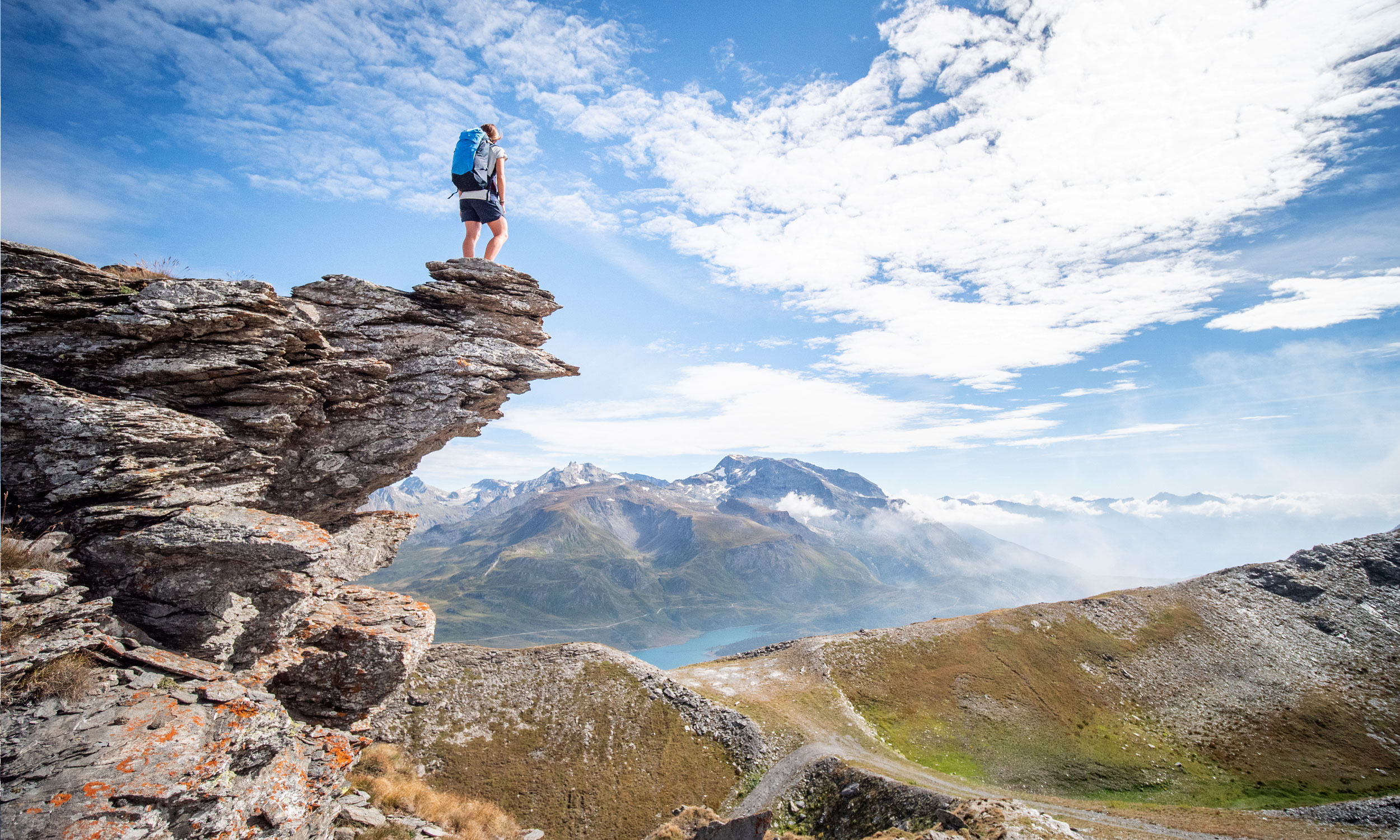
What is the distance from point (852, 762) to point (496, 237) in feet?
149

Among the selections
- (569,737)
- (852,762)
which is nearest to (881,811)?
(852,762)

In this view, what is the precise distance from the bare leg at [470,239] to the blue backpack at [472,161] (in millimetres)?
2031

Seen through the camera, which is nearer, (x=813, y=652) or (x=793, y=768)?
(x=793, y=768)

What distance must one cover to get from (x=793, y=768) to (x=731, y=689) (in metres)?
16.3

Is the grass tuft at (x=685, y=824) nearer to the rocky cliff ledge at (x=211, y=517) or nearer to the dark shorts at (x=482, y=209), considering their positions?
the rocky cliff ledge at (x=211, y=517)

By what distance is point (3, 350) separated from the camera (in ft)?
51.7

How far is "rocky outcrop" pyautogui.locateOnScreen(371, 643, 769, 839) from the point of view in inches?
1427

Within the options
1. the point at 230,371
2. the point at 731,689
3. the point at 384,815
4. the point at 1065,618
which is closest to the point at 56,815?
the point at 230,371

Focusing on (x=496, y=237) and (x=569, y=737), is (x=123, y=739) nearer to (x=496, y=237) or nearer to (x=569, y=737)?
(x=496, y=237)

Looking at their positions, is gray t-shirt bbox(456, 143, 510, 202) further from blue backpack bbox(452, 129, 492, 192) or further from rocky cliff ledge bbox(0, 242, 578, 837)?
rocky cliff ledge bbox(0, 242, 578, 837)

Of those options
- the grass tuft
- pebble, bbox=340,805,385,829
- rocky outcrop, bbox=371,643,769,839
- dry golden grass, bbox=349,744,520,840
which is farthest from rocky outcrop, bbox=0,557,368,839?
rocky outcrop, bbox=371,643,769,839

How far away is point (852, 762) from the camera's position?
131ft

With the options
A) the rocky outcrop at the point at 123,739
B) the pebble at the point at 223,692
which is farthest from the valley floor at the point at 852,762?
the pebble at the point at 223,692

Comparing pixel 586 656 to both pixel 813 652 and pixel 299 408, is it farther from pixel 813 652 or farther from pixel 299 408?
pixel 299 408
